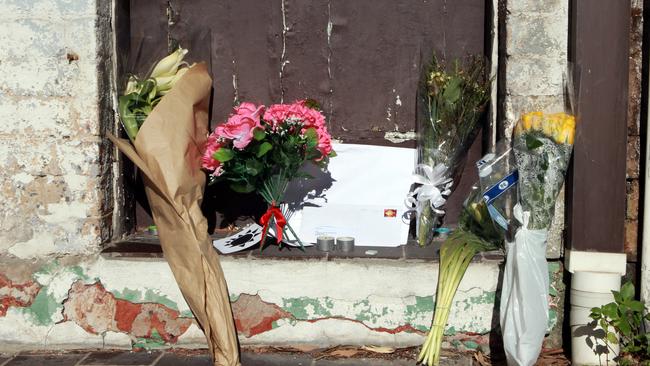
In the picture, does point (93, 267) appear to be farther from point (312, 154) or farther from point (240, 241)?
point (312, 154)

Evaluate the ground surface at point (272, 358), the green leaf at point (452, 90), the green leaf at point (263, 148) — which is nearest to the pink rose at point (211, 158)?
the green leaf at point (263, 148)

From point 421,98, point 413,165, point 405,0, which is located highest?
point 405,0

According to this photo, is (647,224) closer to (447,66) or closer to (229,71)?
(447,66)

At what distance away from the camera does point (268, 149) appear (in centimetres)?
360

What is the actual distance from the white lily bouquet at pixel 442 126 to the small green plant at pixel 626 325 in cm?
102

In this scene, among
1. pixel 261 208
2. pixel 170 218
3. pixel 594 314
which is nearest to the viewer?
pixel 594 314

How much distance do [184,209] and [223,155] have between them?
0.34 metres

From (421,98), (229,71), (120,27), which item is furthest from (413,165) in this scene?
(120,27)

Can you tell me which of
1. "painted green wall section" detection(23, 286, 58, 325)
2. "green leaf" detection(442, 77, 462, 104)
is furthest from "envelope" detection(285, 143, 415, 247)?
A: "painted green wall section" detection(23, 286, 58, 325)

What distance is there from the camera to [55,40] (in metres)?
3.76

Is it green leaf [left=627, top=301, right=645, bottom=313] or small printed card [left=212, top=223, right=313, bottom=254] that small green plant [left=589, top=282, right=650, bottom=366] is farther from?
small printed card [left=212, top=223, right=313, bottom=254]

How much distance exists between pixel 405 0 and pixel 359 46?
0.37m

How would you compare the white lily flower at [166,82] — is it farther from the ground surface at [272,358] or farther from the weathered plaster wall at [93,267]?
the ground surface at [272,358]

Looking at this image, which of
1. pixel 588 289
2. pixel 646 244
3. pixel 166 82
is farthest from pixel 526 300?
pixel 166 82
